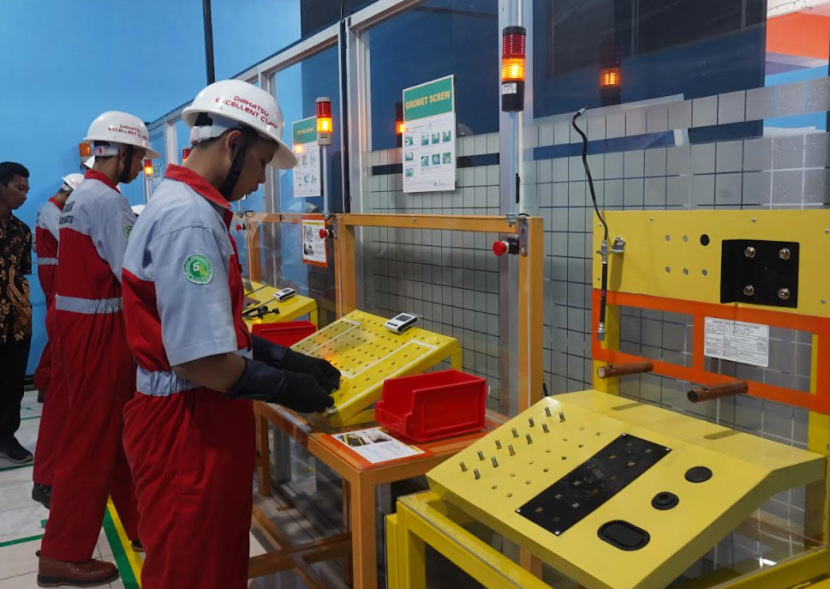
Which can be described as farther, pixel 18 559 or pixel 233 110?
pixel 18 559

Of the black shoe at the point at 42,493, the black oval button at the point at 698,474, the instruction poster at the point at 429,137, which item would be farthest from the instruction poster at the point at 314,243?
the black oval button at the point at 698,474

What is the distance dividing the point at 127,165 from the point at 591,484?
94.5 inches

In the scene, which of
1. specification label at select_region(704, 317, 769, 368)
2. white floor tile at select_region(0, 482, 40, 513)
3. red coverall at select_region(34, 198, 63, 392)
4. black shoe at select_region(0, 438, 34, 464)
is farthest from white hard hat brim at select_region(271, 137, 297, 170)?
black shoe at select_region(0, 438, 34, 464)

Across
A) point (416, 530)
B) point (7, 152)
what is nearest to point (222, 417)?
point (416, 530)

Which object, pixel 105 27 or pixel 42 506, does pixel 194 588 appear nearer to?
pixel 42 506

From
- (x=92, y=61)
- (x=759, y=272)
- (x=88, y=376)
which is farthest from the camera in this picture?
(x=92, y=61)

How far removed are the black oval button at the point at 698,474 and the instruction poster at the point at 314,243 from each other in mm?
2159

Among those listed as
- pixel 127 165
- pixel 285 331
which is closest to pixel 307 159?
pixel 127 165

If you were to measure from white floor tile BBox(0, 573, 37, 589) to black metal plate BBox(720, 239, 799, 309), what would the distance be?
2.62 meters

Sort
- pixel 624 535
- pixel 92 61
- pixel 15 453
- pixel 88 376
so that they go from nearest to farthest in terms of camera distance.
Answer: pixel 624 535, pixel 88 376, pixel 15 453, pixel 92 61

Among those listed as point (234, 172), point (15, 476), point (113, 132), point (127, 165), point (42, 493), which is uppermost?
point (113, 132)

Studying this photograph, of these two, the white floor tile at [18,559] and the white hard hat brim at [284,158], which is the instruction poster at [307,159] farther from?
the white floor tile at [18,559]

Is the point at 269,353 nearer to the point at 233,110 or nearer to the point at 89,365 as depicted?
the point at 233,110

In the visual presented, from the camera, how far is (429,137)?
251 cm
